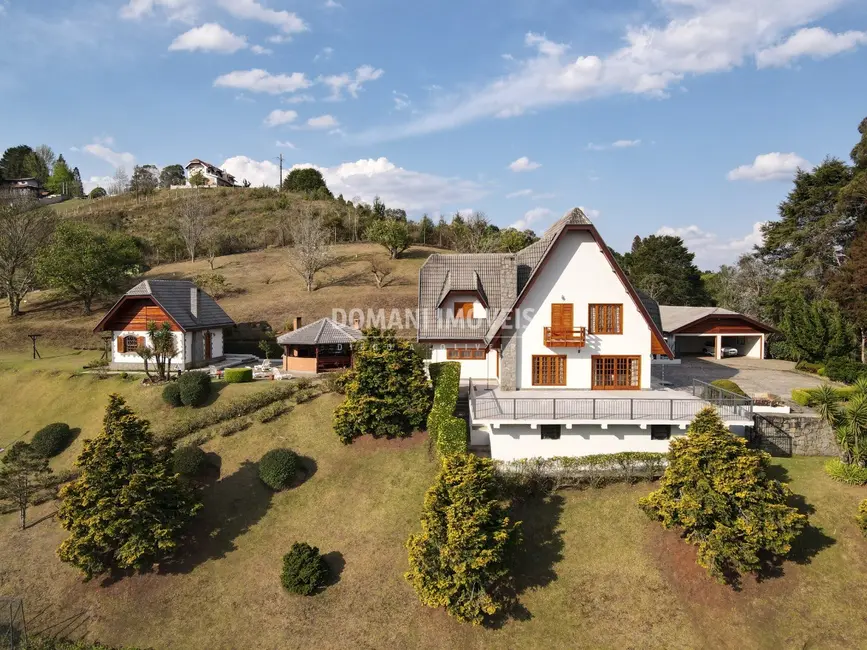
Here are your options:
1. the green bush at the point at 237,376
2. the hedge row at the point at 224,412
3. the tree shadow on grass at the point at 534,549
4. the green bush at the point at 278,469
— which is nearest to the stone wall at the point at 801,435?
the tree shadow on grass at the point at 534,549

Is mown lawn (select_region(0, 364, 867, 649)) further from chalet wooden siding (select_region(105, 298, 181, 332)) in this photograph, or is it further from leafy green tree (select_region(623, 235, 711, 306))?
leafy green tree (select_region(623, 235, 711, 306))

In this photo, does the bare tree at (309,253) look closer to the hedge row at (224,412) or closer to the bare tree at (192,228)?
the bare tree at (192,228)

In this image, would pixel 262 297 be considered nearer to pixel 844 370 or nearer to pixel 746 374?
pixel 746 374

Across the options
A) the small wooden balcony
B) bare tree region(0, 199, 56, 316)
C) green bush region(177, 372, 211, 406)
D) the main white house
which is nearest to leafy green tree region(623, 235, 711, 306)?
the main white house

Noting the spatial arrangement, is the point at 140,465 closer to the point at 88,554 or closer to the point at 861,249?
the point at 88,554

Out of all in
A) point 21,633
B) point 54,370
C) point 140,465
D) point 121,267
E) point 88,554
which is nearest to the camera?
point 21,633

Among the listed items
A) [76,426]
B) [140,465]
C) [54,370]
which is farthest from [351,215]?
[140,465]
